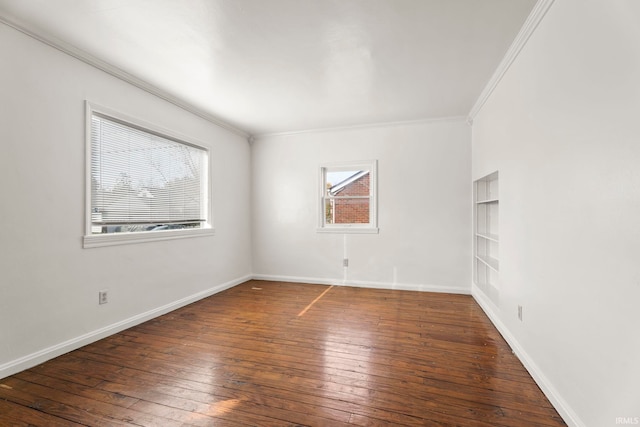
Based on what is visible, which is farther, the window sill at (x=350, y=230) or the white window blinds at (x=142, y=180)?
the window sill at (x=350, y=230)

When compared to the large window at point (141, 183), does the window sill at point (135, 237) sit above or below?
below

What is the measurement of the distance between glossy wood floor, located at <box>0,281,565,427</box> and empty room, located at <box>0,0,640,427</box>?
0.06ft

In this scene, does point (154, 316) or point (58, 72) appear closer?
point (58, 72)

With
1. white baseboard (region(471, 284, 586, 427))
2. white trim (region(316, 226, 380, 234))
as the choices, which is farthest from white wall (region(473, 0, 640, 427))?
white trim (region(316, 226, 380, 234))

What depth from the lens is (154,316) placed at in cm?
340

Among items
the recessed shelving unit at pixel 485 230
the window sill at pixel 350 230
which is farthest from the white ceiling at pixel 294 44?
the window sill at pixel 350 230

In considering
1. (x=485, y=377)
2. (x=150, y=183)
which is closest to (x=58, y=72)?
(x=150, y=183)

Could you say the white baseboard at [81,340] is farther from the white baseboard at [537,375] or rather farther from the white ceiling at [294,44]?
the white baseboard at [537,375]

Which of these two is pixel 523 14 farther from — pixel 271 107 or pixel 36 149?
pixel 36 149

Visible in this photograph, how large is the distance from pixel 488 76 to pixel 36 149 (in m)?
4.17

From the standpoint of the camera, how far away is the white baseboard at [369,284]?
4.42 meters

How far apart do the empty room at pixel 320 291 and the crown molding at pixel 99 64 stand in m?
0.02

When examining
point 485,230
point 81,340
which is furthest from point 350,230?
point 81,340

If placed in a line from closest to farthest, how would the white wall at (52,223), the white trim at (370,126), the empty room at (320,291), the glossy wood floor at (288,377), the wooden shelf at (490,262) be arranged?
the empty room at (320,291) < the glossy wood floor at (288,377) < the white wall at (52,223) < the wooden shelf at (490,262) < the white trim at (370,126)
